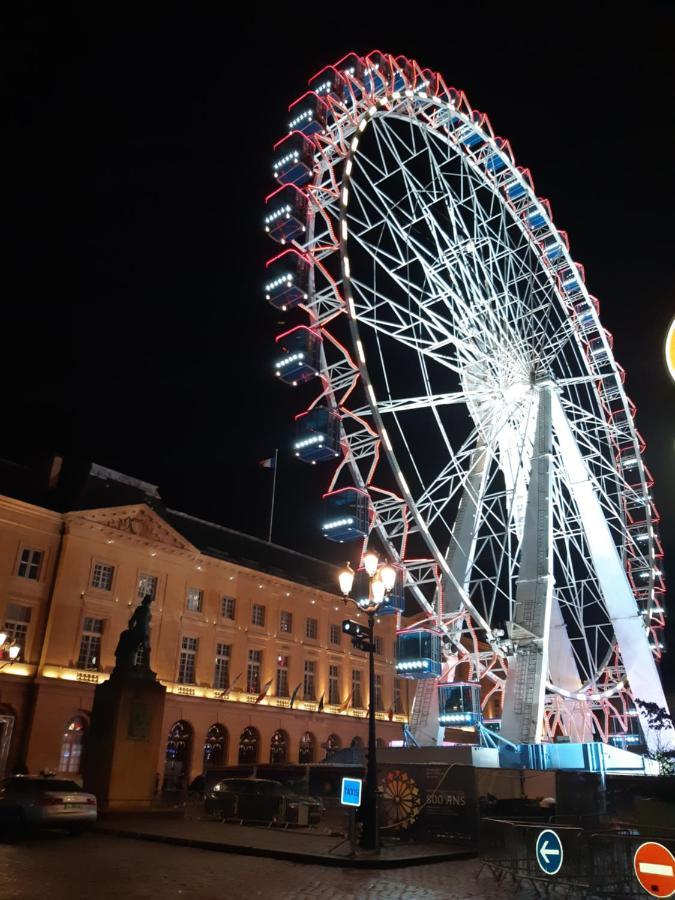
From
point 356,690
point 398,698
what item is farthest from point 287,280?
point 398,698

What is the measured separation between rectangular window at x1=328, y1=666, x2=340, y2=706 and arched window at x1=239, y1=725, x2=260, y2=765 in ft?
27.9

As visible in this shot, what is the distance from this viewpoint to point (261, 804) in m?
21.8

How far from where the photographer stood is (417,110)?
108 ft

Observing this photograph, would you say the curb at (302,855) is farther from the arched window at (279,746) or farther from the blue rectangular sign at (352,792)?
the arched window at (279,746)

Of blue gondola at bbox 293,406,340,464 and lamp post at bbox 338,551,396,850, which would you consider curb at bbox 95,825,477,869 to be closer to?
lamp post at bbox 338,551,396,850

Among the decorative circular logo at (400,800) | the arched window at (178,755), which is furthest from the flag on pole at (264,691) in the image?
the decorative circular logo at (400,800)

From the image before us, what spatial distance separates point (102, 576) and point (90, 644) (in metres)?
4.02

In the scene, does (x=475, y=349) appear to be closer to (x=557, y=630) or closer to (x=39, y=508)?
(x=557, y=630)

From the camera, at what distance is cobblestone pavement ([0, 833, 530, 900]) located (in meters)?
11.1

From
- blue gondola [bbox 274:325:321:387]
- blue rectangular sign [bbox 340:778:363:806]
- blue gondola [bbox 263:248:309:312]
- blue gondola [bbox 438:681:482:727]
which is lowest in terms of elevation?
blue rectangular sign [bbox 340:778:363:806]

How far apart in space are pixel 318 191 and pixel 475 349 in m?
8.97

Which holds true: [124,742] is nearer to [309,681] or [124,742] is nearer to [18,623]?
[18,623]

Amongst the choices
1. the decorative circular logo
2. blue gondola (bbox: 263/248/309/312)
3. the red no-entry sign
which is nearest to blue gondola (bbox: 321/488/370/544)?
blue gondola (bbox: 263/248/309/312)

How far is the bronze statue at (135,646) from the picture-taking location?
75.0 ft
